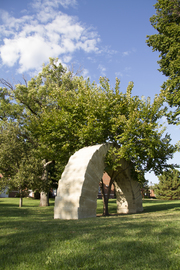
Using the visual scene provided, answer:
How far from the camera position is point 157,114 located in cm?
1661

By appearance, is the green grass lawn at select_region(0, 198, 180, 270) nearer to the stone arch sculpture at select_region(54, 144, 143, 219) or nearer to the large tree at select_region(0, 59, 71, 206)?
the stone arch sculpture at select_region(54, 144, 143, 219)

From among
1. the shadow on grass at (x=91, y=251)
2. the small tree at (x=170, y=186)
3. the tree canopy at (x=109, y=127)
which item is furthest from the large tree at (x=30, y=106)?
the small tree at (x=170, y=186)

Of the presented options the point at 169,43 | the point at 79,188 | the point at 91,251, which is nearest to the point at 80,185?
the point at 79,188

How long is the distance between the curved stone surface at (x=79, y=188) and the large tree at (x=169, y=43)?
25.7 feet

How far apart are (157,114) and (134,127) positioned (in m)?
2.90

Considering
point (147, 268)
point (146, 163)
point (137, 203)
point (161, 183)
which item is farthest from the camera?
point (161, 183)

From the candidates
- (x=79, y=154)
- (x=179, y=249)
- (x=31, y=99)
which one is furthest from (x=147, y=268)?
(x=31, y=99)

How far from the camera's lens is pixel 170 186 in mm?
52031

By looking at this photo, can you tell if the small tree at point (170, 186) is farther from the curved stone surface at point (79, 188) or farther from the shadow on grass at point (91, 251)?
the shadow on grass at point (91, 251)

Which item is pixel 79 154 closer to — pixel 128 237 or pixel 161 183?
pixel 128 237

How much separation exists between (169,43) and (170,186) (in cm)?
4217

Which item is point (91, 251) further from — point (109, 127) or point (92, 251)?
point (109, 127)

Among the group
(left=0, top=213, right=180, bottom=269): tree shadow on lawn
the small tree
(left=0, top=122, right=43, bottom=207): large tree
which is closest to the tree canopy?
(left=0, top=122, right=43, bottom=207): large tree

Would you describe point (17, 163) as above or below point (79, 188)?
above
